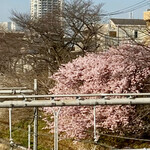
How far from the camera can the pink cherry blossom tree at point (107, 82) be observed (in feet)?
43.5

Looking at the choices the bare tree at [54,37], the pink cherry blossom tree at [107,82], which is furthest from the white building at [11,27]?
the pink cherry blossom tree at [107,82]

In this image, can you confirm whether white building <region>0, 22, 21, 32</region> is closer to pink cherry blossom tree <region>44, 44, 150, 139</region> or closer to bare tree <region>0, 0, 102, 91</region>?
bare tree <region>0, 0, 102, 91</region>

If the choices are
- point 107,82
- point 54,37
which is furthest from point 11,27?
point 107,82

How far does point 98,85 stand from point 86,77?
1.88 ft

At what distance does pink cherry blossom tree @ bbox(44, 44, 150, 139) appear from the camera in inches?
523

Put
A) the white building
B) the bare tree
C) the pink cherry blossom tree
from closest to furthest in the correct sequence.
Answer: the pink cherry blossom tree → the bare tree → the white building

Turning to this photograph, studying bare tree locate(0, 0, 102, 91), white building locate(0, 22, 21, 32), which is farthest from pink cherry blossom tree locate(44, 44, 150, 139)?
white building locate(0, 22, 21, 32)

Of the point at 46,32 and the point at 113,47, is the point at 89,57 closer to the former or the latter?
the point at 113,47

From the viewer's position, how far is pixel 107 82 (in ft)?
45.7

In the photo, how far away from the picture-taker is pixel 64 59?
2231 cm

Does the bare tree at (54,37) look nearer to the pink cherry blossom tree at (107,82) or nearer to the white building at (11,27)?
the white building at (11,27)

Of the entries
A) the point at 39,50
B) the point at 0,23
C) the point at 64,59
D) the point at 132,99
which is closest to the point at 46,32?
the point at 39,50

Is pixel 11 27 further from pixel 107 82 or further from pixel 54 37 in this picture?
pixel 107 82

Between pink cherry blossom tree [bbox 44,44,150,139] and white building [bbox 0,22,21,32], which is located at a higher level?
white building [bbox 0,22,21,32]
